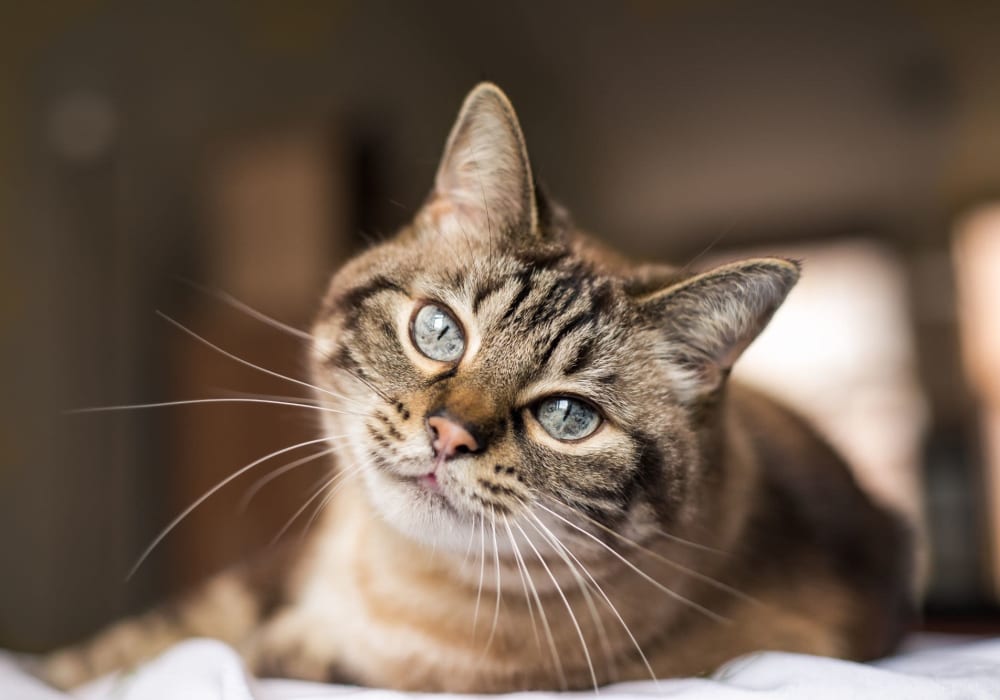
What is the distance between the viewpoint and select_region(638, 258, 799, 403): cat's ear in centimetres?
95

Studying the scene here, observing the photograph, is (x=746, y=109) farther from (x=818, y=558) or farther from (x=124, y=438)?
(x=818, y=558)

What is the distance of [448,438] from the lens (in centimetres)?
90

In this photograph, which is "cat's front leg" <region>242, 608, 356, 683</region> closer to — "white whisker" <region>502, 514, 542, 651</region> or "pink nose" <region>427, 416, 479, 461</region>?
"white whisker" <region>502, 514, 542, 651</region>

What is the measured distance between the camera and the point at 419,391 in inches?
38.1

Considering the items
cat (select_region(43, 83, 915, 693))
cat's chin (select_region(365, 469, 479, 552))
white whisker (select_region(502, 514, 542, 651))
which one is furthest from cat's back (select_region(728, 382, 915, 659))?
cat's chin (select_region(365, 469, 479, 552))

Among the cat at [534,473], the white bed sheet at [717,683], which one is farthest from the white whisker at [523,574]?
the white bed sheet at [717,683]

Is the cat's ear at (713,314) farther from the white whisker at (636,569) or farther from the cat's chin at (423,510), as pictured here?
the cat's chin at (423,510)

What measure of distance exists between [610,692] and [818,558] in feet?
1.48

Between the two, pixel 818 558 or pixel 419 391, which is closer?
pixel 419 391

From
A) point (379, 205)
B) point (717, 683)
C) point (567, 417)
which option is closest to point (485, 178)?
point (567, 417)

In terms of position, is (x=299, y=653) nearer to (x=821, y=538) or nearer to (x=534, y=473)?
(x=534, y=473)

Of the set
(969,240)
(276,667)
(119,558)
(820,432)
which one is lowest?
(119,558)

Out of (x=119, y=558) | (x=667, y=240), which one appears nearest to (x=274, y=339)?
(x=119, y=558)

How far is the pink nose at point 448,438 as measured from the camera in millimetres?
894
